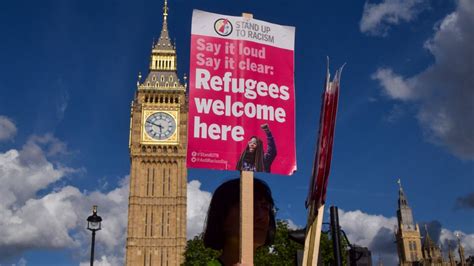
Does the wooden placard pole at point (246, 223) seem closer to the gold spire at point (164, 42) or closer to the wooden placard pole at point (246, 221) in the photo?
the wooden placard pole at point (246, 221)

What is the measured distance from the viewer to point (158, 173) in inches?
2429

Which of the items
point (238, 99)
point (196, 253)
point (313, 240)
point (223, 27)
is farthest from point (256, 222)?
point (196, 253)

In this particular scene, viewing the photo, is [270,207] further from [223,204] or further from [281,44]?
[281,44]

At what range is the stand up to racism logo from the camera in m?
5.83

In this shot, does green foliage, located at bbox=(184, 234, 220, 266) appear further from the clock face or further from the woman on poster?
the woman on poster

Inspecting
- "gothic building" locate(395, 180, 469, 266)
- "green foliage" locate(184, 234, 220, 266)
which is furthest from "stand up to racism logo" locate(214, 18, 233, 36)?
"gothic building" locate(395, 180, 469, 266)

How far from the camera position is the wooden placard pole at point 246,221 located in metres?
4.81

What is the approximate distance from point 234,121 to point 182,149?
187ft

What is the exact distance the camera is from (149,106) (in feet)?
203

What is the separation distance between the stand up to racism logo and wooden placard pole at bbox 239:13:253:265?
160cm

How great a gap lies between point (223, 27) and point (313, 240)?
2.39 meters

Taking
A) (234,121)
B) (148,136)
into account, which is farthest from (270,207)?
(148,136)

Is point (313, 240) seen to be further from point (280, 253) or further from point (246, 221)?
point (280, 253)

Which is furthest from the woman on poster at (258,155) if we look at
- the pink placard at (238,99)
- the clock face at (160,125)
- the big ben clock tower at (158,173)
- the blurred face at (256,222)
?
the clock face at (160,125)
